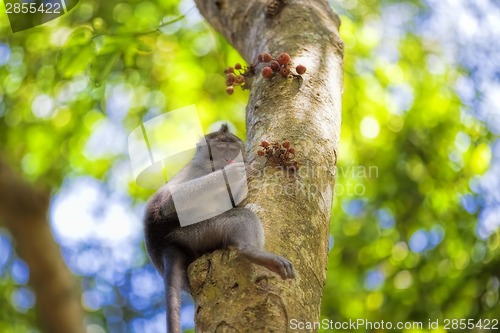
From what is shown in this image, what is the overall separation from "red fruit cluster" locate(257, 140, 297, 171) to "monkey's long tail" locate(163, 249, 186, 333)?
773 millimetres

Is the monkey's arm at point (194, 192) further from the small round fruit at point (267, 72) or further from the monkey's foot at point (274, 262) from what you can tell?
the monkey's foot at point (274, 262)

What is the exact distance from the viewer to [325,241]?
3166 millimetres

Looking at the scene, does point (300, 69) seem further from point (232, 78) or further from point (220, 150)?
point (220, 150)

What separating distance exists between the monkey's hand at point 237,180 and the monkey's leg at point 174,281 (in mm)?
454

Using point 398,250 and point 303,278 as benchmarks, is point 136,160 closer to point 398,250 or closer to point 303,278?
point 303,278

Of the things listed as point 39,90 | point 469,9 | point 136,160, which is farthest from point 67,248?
point 469,9

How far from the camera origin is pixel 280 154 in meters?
3.30

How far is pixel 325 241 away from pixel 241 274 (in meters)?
0.52

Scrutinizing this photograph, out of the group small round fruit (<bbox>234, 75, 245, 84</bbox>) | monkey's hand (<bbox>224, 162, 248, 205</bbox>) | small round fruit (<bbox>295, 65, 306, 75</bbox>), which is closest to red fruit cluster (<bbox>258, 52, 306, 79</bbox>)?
small round fruit (<bbox>295, 65, 306, 75</bbox>)

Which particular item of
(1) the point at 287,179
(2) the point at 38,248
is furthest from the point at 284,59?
(2) the point at 38,248

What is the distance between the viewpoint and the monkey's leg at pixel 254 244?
2.81 m

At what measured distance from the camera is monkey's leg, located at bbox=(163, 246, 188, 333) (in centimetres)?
333

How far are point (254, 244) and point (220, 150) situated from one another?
5.98ft

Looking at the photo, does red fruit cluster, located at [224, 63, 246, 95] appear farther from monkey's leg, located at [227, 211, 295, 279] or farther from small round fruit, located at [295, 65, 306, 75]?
monkey's leg, located at [227, 211, 295, 279]
